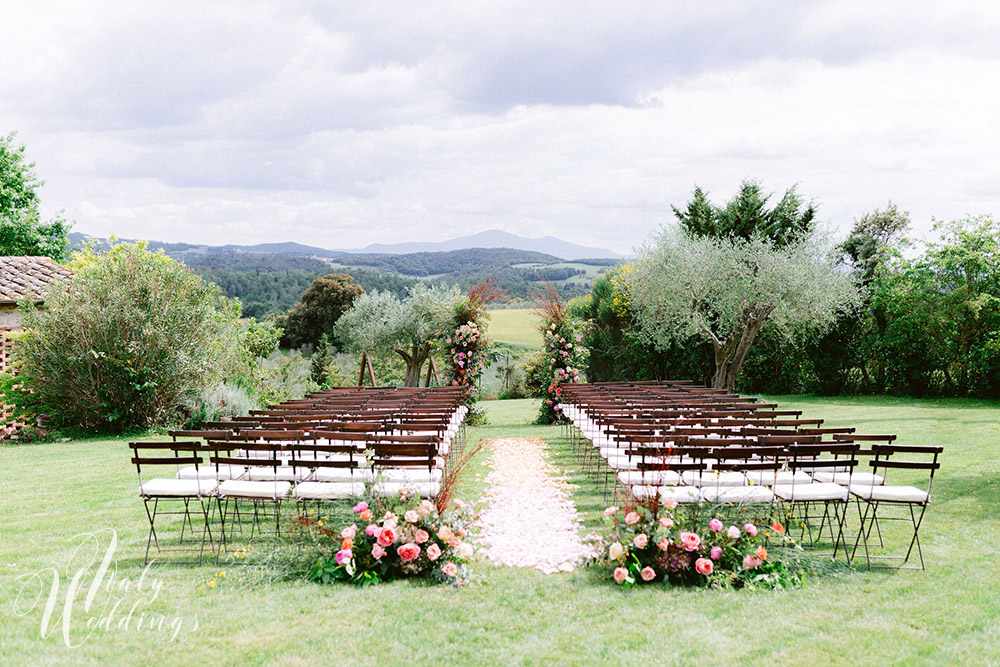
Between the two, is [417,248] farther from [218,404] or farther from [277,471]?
[277,471]

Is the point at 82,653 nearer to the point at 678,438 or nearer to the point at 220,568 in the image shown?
the point at 220,568

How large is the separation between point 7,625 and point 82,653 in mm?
753

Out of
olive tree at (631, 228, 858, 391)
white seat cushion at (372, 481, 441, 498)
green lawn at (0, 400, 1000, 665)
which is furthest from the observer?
olive tree at (631, 228, 858, 391)

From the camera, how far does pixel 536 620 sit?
4195 millimetres

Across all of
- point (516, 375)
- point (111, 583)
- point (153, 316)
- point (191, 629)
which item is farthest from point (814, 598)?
point (516, 375)

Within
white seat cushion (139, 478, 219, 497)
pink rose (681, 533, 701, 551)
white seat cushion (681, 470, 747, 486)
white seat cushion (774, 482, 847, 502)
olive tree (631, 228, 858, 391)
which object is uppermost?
olive tree (631, 228, 858, 391)

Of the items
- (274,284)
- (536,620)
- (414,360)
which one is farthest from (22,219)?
(536,620)

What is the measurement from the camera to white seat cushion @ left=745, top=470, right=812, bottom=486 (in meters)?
5.98

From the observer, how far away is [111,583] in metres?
4.77

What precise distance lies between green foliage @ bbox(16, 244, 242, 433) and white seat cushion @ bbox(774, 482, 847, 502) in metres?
11.2

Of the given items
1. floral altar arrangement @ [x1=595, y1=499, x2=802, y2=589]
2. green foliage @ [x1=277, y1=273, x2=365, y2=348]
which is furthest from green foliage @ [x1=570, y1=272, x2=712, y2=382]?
green foliage @ [x1=277, y1=273, x2=365, y2=348]

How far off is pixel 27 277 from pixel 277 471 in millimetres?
12959

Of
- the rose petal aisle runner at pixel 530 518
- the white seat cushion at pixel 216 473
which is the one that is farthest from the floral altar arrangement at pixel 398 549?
the white seat cushion at pixel 216 473

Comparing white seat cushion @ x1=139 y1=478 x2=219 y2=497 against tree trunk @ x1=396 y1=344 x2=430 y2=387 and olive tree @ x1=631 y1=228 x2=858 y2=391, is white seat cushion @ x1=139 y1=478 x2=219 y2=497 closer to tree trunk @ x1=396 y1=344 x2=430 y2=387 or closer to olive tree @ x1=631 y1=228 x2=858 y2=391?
olive tree @ x1=631 y1=228 x2=858 y2=391
